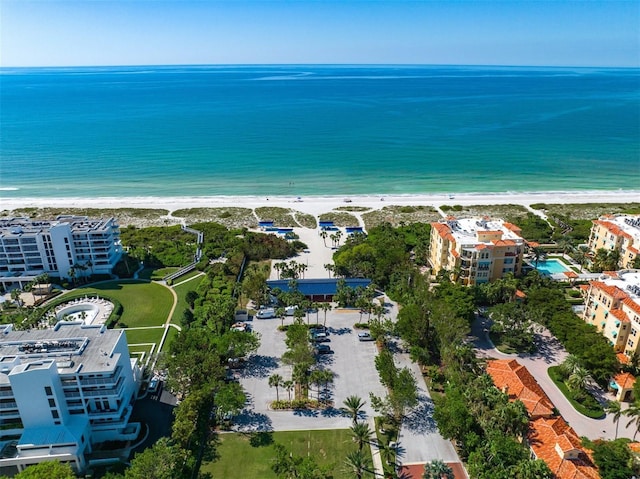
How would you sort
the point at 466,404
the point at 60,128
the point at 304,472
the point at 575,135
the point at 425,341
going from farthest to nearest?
1. the point at 60,128
2. the point at 575,135
3. the point at 425,341
4. the point at 466,404
5. the point at 304,472

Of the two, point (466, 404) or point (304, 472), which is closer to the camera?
point (304, 472)

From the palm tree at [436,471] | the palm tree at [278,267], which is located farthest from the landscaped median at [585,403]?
the palm tree at [278,267]

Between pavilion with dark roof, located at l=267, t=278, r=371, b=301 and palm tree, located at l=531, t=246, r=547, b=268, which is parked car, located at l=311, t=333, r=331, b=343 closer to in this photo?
pavilion with dark roof, located at l=267, t=278, r=371, b=301

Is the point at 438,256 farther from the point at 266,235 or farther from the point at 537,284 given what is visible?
the point at 266,235

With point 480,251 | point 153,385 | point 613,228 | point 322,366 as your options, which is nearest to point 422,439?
point 322,366

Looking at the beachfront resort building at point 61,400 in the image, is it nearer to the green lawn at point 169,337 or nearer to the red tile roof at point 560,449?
the green lawn at point 169,337

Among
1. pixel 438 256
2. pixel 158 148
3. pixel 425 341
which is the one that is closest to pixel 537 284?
pixel 438 256
